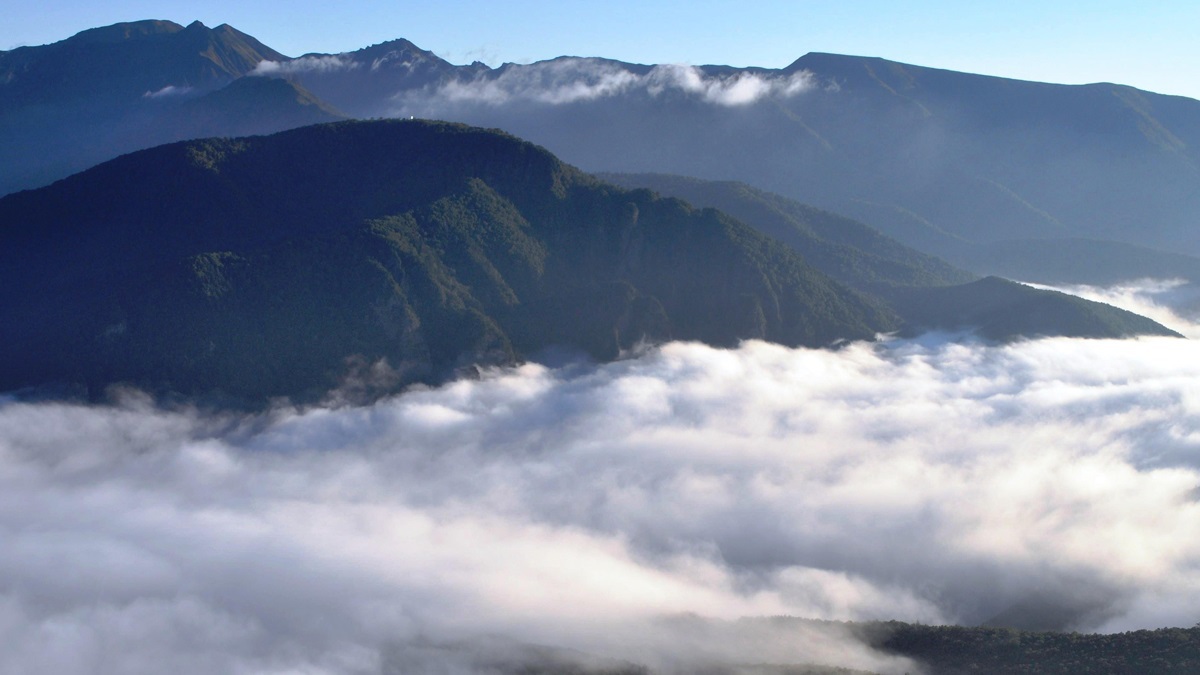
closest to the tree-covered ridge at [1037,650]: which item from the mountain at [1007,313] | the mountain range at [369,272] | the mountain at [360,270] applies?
the mountain range at [369,272]

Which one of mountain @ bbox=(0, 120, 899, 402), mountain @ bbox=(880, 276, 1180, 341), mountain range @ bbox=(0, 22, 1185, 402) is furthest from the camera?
mountain @ bbox=(880, 276, 1180, 341)

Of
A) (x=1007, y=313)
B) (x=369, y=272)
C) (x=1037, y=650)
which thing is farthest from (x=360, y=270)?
(x=1007, y=313)

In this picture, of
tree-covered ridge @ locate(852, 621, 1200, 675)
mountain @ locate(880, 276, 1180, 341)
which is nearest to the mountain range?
mountain @ locate(880, 276, 1180, 341)

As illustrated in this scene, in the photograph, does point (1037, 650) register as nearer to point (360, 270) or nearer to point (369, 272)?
point (369, 272)

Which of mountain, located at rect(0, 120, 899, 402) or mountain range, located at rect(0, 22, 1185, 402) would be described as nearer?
mountain, located at rect(0, 120, 899, 402)

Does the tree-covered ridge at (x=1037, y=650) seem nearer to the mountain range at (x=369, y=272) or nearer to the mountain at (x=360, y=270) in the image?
the mountain range at (x=369, y=272)

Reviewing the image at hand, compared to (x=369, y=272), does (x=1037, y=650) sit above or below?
below

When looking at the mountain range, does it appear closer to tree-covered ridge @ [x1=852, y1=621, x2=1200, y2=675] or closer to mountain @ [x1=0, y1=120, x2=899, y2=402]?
mountain @ [x1=0, y1=120, x2=899, y2=402]

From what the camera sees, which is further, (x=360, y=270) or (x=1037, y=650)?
(x=360, y=270)
